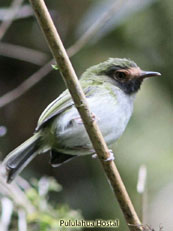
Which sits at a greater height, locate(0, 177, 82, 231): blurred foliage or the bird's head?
the bird's head

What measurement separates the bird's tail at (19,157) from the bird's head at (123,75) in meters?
0.75

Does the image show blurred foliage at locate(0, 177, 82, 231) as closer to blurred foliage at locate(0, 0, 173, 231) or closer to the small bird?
the small bird

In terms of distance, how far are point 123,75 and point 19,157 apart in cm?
109

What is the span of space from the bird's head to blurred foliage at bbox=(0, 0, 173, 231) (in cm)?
142

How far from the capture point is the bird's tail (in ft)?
9.47

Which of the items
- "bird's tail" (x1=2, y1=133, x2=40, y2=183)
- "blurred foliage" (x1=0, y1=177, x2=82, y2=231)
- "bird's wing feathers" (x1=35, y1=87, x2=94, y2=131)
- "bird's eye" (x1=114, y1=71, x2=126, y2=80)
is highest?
"bird's eye" (x1=114, y1=71, x2=126, y2=80)

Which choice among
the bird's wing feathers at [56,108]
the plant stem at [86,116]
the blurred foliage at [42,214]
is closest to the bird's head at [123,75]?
the bird's wing feathers at [56,108]

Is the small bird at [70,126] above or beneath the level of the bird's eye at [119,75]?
beneath

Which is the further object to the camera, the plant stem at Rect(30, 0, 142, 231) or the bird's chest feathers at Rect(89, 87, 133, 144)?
the bird's chest feathers at Rect(89, 87, 133, 144)

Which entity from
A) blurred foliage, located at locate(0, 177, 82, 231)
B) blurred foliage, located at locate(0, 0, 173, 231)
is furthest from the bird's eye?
blurred foliage, located at locate(0, 0, 173, 231)

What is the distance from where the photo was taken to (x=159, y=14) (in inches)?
221

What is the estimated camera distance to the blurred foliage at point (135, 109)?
4660mm

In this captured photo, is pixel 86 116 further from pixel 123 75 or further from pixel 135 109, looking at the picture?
pixel 135 109

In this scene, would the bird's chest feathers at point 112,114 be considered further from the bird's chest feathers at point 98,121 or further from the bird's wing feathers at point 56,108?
the bird's wing feathers at point 56,108
